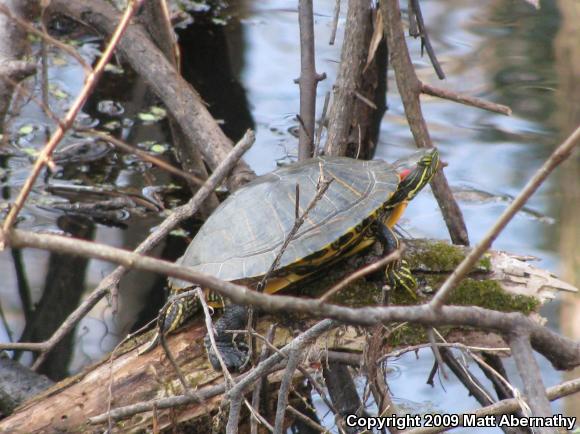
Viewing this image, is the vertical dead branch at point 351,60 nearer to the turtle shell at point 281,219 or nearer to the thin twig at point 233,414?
the turtle shell at point 281,219

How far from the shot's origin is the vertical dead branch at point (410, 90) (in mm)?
3143

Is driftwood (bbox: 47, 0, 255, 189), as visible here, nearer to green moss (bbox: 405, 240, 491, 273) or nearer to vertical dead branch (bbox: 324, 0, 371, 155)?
vertical dead branch (bbox: 324, 0, 371, 155)

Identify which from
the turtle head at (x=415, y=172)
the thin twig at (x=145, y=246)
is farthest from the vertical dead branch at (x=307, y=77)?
the turtle head at (x=415, y=172)

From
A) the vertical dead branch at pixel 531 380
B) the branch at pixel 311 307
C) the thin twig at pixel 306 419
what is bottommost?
the thin twig at pixel 306 419

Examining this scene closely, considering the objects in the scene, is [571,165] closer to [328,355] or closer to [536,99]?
[536,99]

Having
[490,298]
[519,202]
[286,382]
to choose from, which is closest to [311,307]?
[519,202]

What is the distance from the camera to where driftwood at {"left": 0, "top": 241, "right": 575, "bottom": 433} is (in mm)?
2539

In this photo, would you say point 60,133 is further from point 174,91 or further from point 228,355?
point 174,91

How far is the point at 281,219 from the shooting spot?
8.85 ft

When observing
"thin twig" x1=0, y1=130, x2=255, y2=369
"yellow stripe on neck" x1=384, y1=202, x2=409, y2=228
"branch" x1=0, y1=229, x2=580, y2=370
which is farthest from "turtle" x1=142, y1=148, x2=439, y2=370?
"branch" x1=0, y1=229, x2=580, y2=370

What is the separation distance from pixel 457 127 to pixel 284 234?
3472 mm

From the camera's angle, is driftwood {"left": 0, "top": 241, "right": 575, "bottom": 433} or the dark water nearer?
driftwood {"left": 0, "top": 241, "right": 575, "bottom": 433}

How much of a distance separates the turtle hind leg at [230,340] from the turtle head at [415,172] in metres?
0.76

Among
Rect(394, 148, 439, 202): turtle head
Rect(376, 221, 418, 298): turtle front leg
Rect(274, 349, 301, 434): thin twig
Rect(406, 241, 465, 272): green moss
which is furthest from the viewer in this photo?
Rect(394, 148, 439, 202): turtle head
